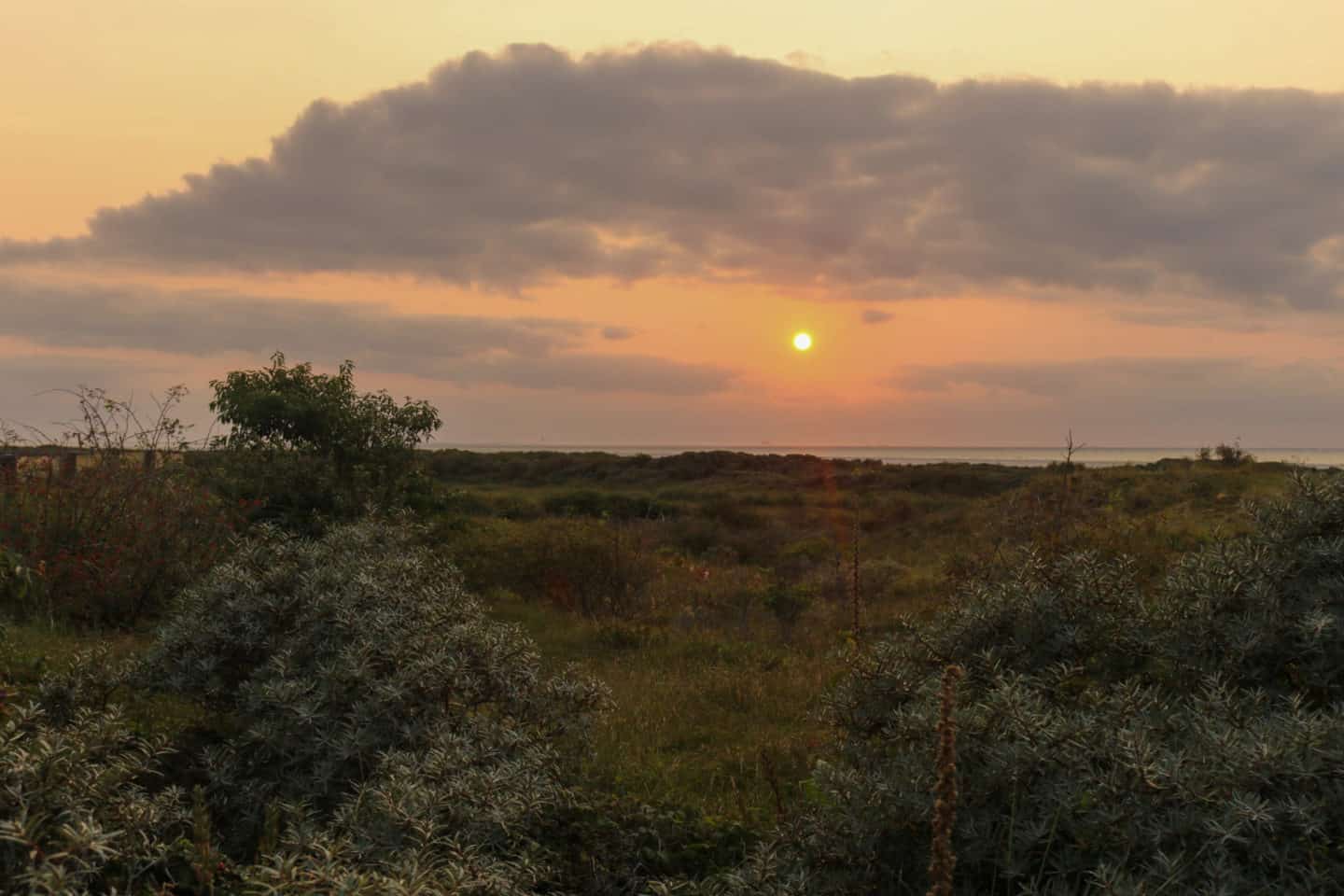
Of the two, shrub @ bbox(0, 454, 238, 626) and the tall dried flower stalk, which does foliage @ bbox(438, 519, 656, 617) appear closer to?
shrub @ bbox(0, 454, 238, 626)

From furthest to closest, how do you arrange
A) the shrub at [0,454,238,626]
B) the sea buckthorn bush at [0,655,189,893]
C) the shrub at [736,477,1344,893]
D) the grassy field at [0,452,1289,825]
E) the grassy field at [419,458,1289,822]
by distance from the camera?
the shrub at [0,454,238,626] < the grassy field at [419,458,1289,822] < the grassy field at [0,452,1289,825] < the shrub at [736,477,1344,893] < the sea buckthorn bush at [0,655,189,893]

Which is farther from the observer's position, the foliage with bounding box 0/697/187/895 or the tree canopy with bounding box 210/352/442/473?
the tree canopy with bounding box 210/352/442/473

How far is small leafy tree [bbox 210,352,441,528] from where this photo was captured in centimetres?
1524

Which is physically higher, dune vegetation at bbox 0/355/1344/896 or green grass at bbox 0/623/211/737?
dune vegetation at bbox 0/355/1344/896

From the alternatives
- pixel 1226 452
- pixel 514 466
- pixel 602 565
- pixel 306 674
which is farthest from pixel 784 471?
pixel 306 674

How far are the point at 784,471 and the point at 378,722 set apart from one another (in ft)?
171

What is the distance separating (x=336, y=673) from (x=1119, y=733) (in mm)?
3839

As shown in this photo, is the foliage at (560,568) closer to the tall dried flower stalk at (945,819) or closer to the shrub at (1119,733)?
the shrub at (1119,733)

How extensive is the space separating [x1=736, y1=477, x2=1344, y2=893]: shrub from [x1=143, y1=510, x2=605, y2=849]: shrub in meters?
2.02

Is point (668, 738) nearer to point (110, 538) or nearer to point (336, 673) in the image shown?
point (336, 673)

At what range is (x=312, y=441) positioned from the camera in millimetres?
16500

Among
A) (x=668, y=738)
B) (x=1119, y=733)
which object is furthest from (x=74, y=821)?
(x=668, y=738)

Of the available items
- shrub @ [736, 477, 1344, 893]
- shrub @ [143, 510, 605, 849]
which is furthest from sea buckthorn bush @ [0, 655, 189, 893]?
shrub @ [736, 477, 1344, 893]

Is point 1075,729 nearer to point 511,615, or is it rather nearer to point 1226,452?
point 511,615
